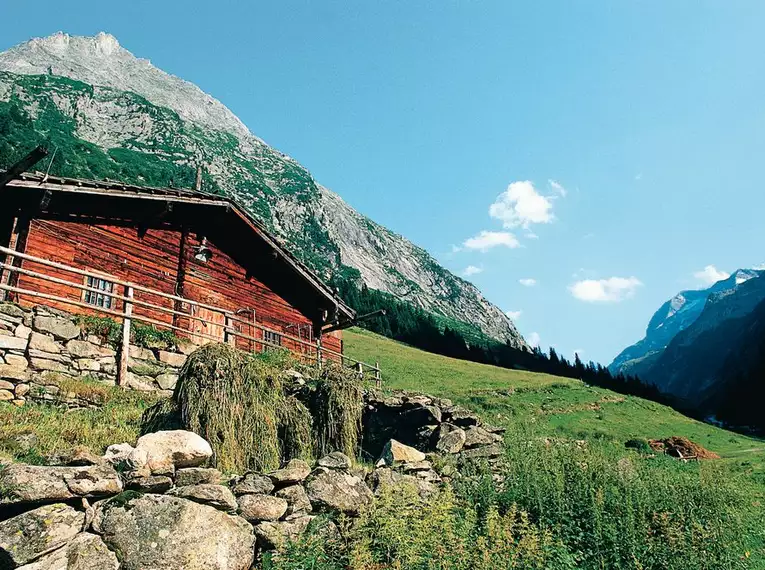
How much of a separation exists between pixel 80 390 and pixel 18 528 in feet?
21.1

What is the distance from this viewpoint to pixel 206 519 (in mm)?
6906

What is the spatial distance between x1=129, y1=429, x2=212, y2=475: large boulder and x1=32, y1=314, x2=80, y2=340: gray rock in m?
6.42

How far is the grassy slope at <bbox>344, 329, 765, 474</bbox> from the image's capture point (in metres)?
32.7

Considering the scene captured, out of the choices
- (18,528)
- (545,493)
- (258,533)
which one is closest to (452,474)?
(545,493)

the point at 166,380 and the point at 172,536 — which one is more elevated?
the point at 166,380

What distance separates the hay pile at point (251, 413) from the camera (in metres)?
10.1

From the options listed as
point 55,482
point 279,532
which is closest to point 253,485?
point 279,532

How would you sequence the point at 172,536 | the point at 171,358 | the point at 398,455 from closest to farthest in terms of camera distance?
the point at 172,536 → the point at 398,455 → the point at 171,358

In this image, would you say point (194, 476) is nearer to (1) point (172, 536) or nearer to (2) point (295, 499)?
(1) point (172, 536)

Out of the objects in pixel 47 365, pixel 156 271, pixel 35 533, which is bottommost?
pixel 35 533

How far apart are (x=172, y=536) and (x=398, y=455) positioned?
550cm

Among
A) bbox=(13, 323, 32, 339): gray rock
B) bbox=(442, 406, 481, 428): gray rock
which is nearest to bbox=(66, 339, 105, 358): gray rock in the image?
bbox=(13, 323, 32, 339): gray rock

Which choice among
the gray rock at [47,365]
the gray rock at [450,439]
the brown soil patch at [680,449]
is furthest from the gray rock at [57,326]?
the brown soil patch at [680,449]

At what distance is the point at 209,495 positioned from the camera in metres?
7.21
